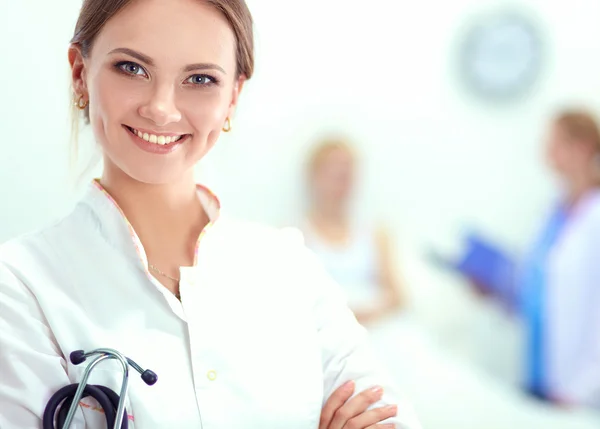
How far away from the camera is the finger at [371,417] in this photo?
124 centimetres

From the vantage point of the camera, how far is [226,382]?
1.17 metres

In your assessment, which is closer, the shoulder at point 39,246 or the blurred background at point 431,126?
the shoulder at point 39,246

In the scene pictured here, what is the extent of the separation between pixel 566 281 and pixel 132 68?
318 cm

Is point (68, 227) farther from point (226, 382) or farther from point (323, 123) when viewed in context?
point (323, 123)

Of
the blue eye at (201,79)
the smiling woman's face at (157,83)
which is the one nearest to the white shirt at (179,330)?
the smiling woman's face at (157,83)

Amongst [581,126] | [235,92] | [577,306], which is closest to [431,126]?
[581,126]

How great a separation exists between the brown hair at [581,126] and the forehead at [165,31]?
3219 mm

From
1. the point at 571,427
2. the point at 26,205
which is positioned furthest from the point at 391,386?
the point at 571,427

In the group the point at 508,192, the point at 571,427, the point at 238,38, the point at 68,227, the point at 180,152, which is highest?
the point at 238,38

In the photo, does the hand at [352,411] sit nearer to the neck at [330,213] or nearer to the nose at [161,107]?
the nose at [161,107]

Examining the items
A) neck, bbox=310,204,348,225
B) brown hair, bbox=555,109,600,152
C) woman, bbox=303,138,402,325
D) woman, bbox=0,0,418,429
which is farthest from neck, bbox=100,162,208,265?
brown hair, bbox=555,109,600,152

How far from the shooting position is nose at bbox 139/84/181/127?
1.12 metres

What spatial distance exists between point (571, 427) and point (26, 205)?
8.27ft

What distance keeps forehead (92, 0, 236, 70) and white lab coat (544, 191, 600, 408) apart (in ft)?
9.98
